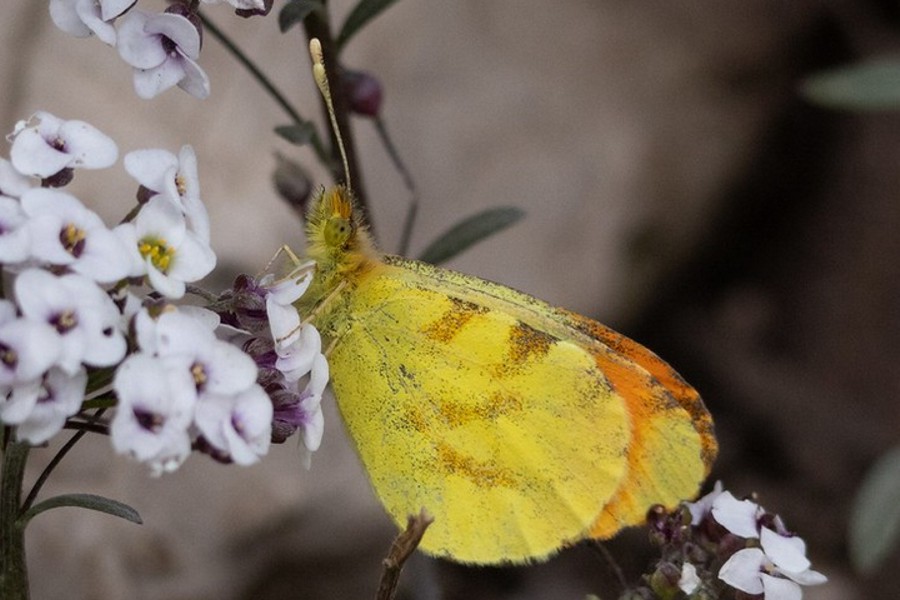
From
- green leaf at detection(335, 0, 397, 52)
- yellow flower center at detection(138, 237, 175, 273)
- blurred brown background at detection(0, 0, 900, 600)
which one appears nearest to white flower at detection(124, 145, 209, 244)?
yellow flower center at detection(138, 237, 175, 273)

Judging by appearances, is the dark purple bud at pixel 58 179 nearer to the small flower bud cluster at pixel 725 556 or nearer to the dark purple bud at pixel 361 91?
the dark purple bud at pixel 361 91

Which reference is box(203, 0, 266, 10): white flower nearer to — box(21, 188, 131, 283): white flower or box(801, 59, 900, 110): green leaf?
box(21, 188, 131, 283): white flower

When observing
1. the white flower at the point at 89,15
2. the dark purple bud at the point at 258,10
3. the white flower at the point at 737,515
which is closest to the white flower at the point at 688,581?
the white flower at the point at 737,515

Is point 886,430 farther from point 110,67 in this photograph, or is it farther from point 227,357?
point 227,357

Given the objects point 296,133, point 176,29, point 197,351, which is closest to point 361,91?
point 296,133

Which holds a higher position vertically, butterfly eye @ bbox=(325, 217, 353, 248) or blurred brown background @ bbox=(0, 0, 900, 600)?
butterfly eye @ bbox=(325, 217, 353, 248)

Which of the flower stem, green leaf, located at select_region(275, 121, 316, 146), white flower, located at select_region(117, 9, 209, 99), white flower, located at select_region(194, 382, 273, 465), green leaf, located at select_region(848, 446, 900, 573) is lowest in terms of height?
green leaf, located at select_region(848, 446, 900, 573)
